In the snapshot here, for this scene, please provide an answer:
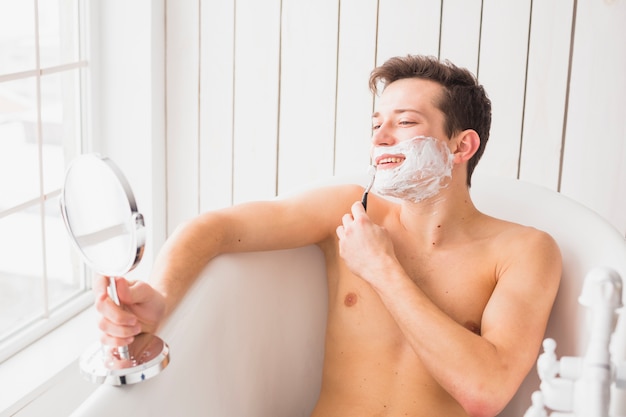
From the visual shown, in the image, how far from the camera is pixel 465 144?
64.9 inches

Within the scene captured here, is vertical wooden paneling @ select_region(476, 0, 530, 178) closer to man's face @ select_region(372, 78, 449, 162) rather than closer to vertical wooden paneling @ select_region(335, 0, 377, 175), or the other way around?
vertical wooden paneling @ select_region(335, 0, 377, 175)

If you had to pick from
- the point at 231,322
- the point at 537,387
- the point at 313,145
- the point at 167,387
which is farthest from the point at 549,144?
the point at 167,387

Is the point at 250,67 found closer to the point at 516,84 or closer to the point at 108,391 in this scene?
the point at 516,84

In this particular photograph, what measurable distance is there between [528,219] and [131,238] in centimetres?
99

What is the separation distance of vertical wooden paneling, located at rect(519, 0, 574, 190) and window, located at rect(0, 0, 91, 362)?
1.15m

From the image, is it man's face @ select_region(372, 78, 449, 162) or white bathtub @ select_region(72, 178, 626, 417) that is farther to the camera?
man's face @ select_region(372, 78, 449, 162)

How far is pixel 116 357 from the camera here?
3.73 ft

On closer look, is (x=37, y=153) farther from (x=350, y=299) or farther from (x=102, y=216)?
(x=102, y=216)

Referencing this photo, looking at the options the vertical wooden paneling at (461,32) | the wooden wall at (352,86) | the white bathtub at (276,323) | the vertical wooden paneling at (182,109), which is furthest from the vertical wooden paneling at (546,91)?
the vertical wooden paneling at (182,109)

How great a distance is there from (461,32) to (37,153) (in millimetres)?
1056

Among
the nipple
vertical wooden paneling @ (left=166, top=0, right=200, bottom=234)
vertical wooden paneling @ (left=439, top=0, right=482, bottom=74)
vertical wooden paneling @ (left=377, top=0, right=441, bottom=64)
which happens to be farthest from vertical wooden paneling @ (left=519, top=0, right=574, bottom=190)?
vertical wooden paneling @ (left=166, top=0, right=200, bottom=234)

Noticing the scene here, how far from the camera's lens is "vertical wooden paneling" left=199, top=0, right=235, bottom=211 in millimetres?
2336

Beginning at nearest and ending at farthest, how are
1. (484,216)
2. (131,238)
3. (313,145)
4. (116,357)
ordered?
(131,238) < (116,357) < (484,216) < (313,145)

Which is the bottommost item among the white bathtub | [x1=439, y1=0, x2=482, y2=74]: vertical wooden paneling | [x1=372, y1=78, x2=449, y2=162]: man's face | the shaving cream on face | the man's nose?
the white bathtub
